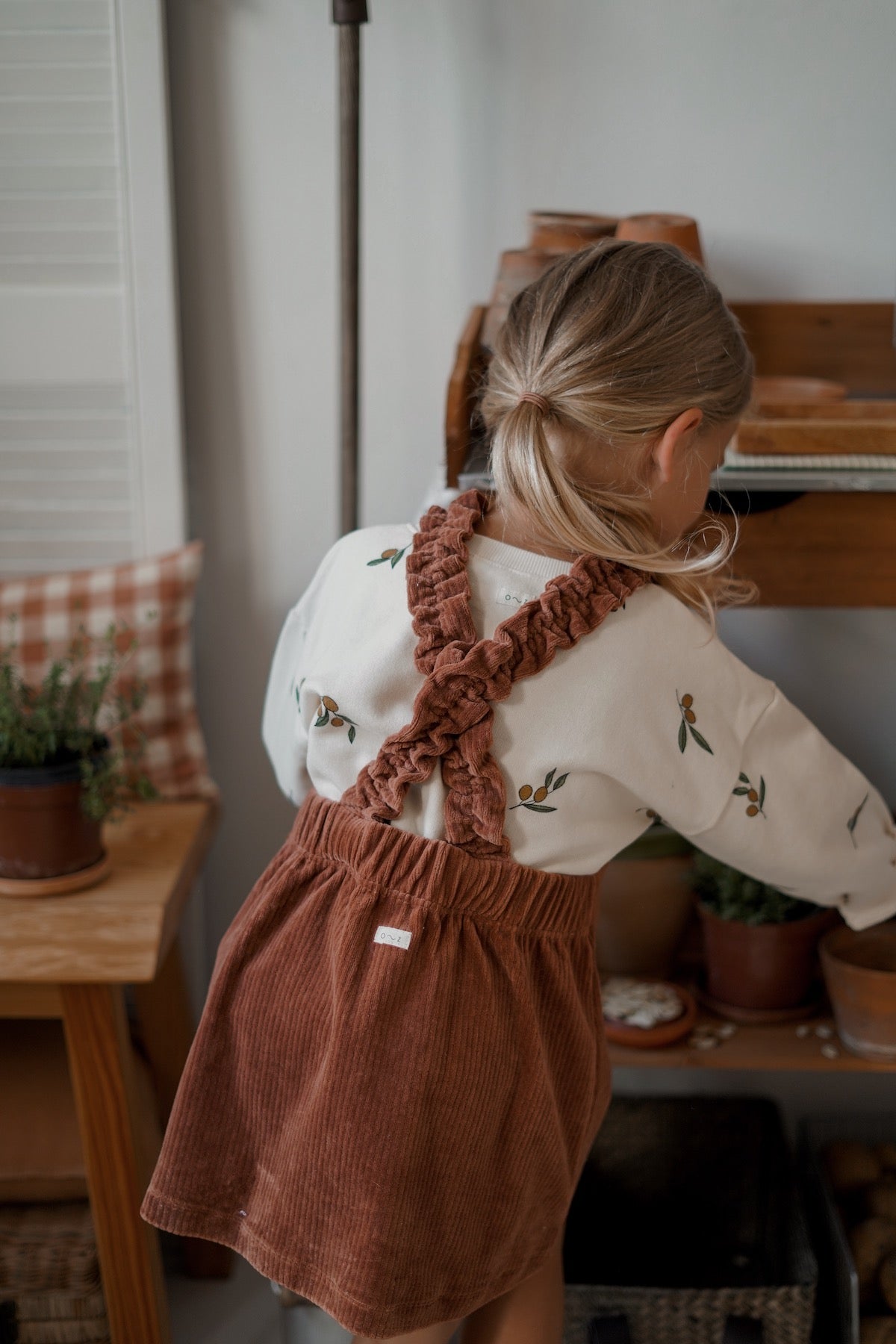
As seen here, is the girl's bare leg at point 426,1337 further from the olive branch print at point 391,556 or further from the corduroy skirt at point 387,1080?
the olive branch print at point 391,556

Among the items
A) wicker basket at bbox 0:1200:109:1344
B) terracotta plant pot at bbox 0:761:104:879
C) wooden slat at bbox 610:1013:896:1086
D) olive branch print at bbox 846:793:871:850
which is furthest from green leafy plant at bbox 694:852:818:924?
wicker basket at bbox 0:1200:109:1344

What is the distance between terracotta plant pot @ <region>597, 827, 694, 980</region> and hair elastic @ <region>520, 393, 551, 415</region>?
0.59 m

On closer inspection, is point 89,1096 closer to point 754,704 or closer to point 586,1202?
point 586,1202

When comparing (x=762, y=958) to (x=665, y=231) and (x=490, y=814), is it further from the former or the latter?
(x=665, y=231)

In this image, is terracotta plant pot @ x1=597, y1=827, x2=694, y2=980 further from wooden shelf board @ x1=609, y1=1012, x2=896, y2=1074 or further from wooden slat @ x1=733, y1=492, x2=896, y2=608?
wooden slat @ x1=733, y1=492, x2=896, y2=608

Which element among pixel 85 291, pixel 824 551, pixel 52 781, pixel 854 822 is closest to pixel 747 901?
pixel 854 822

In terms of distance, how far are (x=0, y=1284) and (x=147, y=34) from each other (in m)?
1.43

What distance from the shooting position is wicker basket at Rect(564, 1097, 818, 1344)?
1248mm

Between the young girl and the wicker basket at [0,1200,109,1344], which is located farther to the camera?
the wicker basket at [0,1200,109,1344]

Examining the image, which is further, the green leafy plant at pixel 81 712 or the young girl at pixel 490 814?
the green leafy plant at pixel 81 712

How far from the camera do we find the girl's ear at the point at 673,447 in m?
0.86

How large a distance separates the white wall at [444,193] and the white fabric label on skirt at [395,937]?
0.74 meters

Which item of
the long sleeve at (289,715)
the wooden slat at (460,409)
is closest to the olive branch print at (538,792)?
the long sleeve at (289,715)

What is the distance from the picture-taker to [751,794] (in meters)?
0.93
